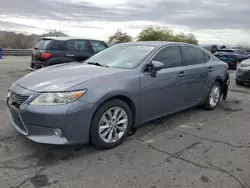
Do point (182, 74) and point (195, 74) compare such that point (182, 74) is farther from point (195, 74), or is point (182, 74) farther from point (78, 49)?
point (78, 49)

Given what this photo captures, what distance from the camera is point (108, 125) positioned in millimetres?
3377

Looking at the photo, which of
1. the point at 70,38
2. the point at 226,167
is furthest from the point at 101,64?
the point at 70,38

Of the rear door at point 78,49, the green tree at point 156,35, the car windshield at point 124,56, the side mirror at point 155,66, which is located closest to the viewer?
the side mirror at point 155,66

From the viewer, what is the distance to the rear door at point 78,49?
319 inches

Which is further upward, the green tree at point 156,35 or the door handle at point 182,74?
the green tree at point 156,35

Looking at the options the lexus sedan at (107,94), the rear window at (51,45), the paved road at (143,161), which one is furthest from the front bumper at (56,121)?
the rear window at (51,45)

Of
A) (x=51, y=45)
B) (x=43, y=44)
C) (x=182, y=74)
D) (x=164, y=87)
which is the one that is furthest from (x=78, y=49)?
(x=164, y=87)

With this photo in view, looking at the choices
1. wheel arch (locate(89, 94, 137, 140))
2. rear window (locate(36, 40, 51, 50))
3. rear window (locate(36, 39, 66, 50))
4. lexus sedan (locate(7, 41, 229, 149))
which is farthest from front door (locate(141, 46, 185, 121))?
rear window (locate(36, 40, 51, 50))

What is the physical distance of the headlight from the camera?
9.67 feet

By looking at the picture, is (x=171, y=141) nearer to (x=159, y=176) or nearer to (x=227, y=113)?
(x=159, y=176)

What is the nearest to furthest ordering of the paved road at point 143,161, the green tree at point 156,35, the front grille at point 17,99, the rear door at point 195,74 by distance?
the paved road at point 143,161
the front grille at point 17,99
the rear door at point 195,74
the green tree at point 156,35

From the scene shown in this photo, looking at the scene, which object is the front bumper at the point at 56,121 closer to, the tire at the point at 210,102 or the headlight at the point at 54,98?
the headlight at the point at 54,98

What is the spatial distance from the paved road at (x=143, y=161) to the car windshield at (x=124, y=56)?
1198 millimetres

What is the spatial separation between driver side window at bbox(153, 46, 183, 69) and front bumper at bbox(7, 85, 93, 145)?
5.53 ft
